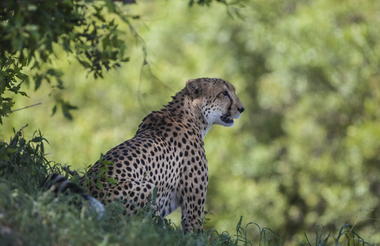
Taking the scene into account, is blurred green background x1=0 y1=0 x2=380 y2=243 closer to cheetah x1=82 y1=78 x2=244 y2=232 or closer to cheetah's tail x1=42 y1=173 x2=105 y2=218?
cheetah x1=82 y1=78 x2=244 y2=232

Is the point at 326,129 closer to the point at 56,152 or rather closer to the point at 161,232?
the point at 56,152

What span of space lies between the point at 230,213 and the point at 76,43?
14.1 meters

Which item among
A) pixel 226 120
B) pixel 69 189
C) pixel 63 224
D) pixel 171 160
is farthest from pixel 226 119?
pixel 63 224

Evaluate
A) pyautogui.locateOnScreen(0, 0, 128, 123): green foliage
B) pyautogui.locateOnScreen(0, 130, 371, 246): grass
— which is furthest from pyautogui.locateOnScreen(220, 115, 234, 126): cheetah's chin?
pyautogui.locateOnScreen(0, 130, 371, 246): grass

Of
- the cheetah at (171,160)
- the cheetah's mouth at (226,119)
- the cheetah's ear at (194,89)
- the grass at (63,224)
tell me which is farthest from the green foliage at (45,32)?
the cheetah's mouth at (226,119)

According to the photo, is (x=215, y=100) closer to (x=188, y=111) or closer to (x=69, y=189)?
(x=188, y=111)

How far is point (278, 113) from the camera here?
22.9 m

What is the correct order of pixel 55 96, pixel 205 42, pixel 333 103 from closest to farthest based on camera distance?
1. pixel 55 96
2. pixel 333 103
3. pixel 205 42

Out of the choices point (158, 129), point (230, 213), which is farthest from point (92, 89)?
point (158, 129)

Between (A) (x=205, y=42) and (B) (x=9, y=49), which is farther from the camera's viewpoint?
(A) (x=205, y=42)

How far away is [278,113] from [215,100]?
15724 millimetres

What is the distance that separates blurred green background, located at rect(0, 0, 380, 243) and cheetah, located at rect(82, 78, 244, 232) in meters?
11.0

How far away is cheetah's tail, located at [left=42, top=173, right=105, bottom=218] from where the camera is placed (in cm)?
515

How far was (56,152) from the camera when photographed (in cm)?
1897
